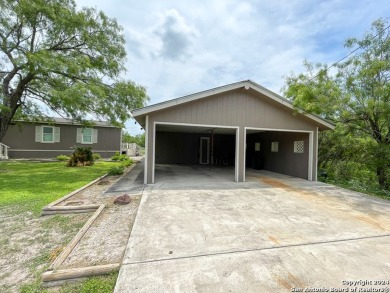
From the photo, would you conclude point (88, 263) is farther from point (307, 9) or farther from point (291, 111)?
point (307, 9)

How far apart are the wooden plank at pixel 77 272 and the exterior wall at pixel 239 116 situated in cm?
484

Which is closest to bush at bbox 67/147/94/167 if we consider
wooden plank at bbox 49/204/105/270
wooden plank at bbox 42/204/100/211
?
wooden plank at bbox 42/204/100/211

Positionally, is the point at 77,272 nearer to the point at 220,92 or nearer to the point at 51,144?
the point at 220,92

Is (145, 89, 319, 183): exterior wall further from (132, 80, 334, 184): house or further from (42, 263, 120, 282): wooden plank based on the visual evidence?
(42, 263, 120, 282): wooden plank

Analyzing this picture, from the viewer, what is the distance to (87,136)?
16797 millimetres

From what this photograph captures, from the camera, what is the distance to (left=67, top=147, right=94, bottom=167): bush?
11594 millimetres

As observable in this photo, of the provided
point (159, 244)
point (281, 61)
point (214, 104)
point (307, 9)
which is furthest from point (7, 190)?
point (281, 61)

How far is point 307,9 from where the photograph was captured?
25.3ft

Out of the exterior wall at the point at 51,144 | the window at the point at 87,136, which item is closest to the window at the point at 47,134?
the exterior wall at the point at 51,144

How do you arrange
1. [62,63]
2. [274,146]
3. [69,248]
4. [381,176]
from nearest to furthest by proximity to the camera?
[69,248] → [381,176] → [62,63] → [274,146]

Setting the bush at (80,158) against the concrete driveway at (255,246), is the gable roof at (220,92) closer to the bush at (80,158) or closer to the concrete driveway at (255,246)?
→ the concrete driveway at (255,246)

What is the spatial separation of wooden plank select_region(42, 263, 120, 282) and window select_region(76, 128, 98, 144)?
53.6 ft

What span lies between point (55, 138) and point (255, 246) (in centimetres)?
1773

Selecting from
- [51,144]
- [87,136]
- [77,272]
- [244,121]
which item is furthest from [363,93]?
[51,144]
